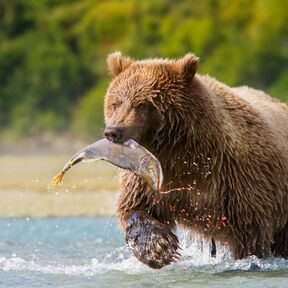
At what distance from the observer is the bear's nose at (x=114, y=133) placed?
26.9 ft

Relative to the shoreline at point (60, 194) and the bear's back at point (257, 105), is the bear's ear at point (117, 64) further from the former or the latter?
the shoreline at point (60, 194)

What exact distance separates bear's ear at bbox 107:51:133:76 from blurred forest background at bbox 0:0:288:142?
2434cm

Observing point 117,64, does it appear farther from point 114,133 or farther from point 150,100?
point 114,133

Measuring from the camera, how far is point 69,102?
3688 cm

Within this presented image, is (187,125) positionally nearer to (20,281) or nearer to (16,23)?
(20,281)

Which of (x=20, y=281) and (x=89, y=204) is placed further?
(x=89, y=204)

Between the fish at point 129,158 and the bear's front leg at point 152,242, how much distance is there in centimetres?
43

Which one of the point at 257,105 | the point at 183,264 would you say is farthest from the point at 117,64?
the point at 183,264

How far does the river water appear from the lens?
8.88 meters

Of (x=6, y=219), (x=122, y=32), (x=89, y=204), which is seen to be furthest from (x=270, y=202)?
(x=122, y=32)

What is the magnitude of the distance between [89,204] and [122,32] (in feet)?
78.8

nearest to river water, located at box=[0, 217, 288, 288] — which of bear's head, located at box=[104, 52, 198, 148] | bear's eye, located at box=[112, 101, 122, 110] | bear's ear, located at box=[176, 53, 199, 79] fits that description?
bear's head, located at box=[104, 52, 198, 148]

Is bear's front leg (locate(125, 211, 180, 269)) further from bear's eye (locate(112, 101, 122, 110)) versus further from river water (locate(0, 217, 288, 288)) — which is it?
bear's eye (locate(112, 101, 122, 110))

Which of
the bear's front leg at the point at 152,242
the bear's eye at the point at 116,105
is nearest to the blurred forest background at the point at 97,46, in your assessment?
the bear's front leg at the point at 152,242
